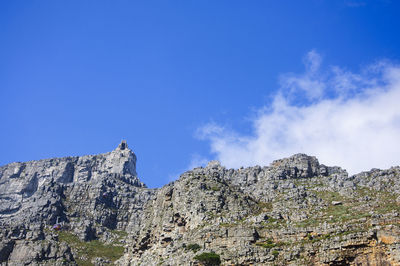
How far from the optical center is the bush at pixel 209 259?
67000 millimetres

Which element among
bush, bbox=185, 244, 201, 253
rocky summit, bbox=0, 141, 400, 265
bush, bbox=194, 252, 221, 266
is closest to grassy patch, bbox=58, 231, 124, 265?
rocky summit, bbox=0, 141, 400, 265

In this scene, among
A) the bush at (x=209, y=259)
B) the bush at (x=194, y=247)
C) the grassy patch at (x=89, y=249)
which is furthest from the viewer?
the grassy patch at (x=89, y=249)

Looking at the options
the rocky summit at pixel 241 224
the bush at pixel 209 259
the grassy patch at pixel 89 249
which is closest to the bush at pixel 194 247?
the rocky summit at pixel 241 224

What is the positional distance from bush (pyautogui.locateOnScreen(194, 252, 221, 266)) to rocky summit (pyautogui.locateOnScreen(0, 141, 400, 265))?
0.17 meters

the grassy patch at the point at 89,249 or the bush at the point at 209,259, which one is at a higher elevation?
the grassy patch at the point at 89,249

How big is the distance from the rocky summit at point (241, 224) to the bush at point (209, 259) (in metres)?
0.17

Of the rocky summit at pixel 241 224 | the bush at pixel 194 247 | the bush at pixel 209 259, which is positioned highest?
the rocky summit at pixel 241 224

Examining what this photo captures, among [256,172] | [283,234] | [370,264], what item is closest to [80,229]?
[256,172]

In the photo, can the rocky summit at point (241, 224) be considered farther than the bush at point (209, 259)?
No

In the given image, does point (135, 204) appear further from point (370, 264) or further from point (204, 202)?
point (370, 264)

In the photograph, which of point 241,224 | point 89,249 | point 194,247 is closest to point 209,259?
point 194,247

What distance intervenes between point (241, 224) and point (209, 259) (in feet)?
39.7

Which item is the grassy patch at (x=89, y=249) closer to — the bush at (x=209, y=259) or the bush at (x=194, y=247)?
the bush at (x=194, y=247)

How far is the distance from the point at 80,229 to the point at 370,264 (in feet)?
345
